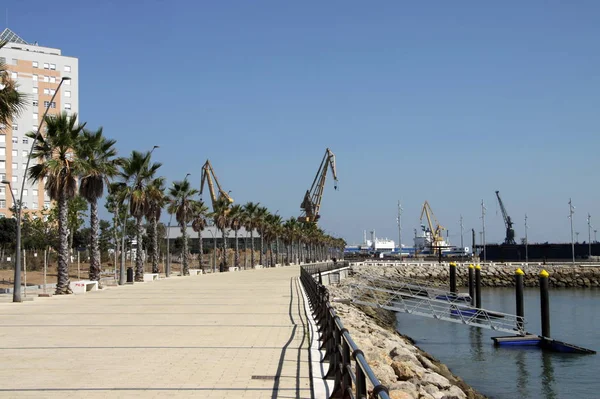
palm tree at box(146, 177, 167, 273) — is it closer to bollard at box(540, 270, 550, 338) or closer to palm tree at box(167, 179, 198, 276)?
palm tree at box(167, 179, 198, 276)

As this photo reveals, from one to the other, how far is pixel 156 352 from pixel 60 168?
66.4ft

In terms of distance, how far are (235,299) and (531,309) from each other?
108 ft

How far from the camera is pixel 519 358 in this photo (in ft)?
96.7

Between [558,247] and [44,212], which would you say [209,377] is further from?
[558,247]

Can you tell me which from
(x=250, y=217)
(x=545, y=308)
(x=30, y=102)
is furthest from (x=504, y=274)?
(x=30, y=102)

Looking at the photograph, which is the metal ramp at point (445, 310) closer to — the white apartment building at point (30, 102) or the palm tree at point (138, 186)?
the palm tree at point (138, 186)

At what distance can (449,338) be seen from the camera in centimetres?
3609

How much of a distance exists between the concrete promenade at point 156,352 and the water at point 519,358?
829 centimetres

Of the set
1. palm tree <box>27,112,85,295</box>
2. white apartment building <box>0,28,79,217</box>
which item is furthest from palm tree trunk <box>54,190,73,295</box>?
white apartment building <box>0,28,79,217</box>

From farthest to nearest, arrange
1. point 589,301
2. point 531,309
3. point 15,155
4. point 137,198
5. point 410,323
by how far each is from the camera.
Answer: point 15,155, point 589,301, point 531,309, point 137,198, point 410,323

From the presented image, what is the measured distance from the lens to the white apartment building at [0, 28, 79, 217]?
84.4 metres

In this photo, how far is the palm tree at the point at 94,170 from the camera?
113 ft

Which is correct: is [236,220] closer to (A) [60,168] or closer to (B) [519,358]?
(A) [60,168]

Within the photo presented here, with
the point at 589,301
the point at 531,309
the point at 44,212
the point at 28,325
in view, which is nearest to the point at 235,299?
the point at 28,325
